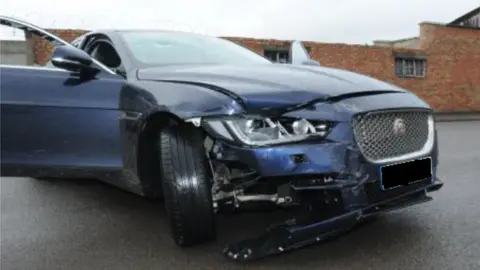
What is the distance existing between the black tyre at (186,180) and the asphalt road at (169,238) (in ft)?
0.86

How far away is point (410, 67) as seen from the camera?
18.7 m

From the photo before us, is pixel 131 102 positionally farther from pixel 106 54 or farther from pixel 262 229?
pixel 262 229

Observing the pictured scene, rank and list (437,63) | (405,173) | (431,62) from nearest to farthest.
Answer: (405,173)
(431,62)
(437,63)

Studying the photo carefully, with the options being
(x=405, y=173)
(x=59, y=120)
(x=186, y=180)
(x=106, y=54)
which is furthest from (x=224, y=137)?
(x=106, y=54)

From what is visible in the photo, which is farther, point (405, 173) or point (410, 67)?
point (410, 67)

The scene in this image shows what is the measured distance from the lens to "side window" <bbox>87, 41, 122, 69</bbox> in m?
3.83

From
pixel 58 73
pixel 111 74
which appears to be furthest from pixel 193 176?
pixel 58 73

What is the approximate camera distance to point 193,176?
2.86 meters

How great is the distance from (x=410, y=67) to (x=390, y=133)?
1684cm

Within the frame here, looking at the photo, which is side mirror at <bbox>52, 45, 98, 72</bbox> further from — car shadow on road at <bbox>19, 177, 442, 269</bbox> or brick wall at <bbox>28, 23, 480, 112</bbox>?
Answer: brick wall at <bbox>28, 23, 480, 112</bbox>

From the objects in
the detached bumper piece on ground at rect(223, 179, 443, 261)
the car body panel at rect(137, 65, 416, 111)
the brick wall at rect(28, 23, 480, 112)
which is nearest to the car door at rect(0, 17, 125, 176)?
the car body panel at rect(137, 65, 416, 111)

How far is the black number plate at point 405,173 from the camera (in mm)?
2768

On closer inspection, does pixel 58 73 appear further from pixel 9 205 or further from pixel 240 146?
pixel 9 205

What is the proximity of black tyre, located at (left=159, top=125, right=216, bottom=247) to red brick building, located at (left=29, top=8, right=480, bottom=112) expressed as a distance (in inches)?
555
